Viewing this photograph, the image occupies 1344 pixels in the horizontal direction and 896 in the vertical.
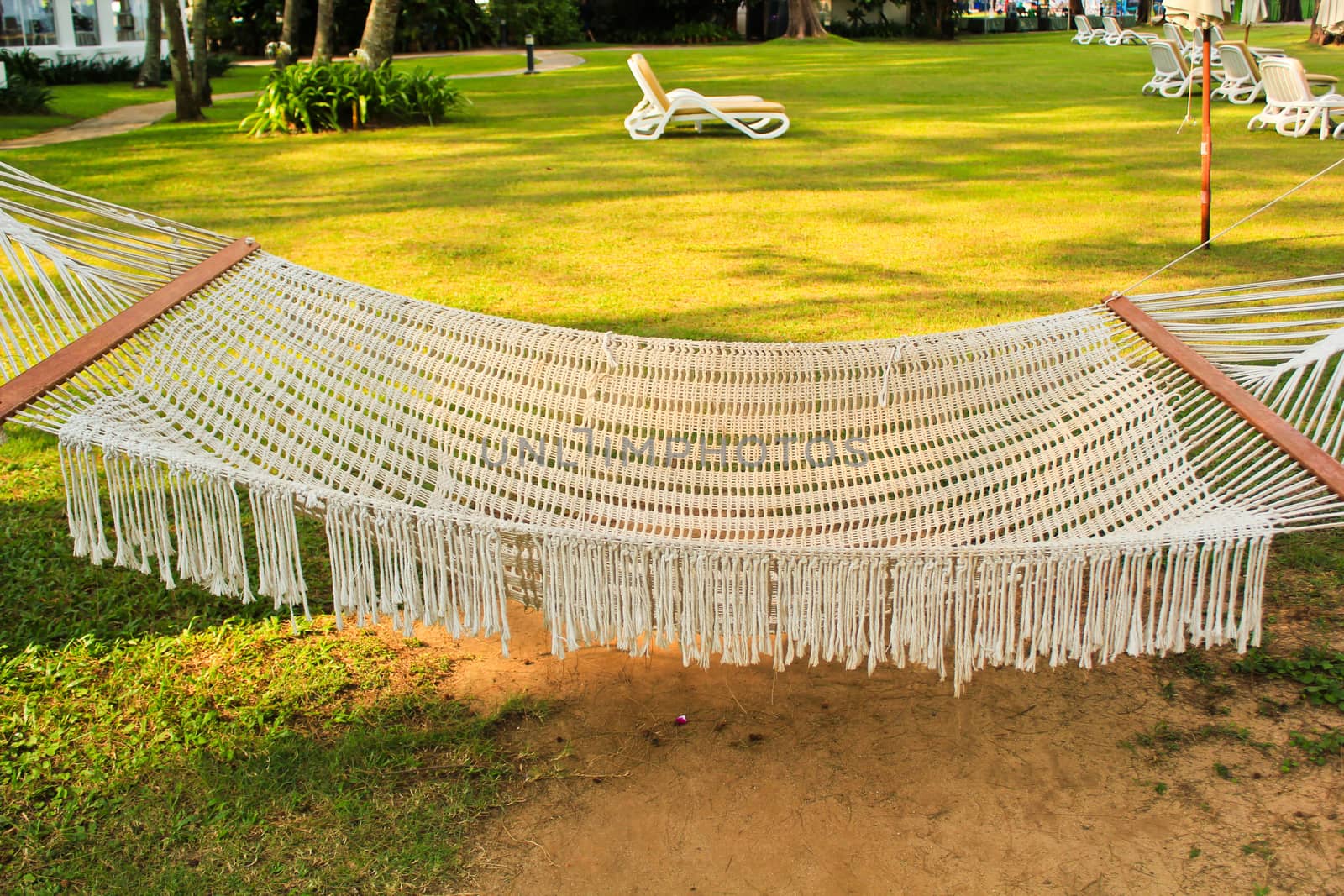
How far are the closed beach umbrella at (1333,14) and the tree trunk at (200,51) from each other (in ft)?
29.7

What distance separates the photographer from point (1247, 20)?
5.90 metres

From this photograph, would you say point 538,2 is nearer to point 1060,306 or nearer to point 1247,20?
point 1247,20

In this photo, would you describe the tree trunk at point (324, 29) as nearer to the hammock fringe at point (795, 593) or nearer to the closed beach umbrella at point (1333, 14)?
the closed beach umbrella at point (1333, 14)

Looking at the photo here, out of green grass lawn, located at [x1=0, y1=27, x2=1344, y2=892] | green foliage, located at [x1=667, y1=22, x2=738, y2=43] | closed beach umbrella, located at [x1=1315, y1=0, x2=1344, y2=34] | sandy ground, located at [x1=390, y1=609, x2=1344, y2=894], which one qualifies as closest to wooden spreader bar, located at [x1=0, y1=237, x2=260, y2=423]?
green grass lawn, located at [x1=0, y1=27, x2=1344, y2=892]

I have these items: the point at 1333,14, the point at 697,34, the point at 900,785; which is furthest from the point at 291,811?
the point at 697,34

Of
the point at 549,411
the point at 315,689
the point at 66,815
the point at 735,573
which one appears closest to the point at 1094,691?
the point at 735,573

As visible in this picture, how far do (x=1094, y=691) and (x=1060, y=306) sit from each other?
2.43 metres

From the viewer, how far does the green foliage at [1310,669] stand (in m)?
2.10

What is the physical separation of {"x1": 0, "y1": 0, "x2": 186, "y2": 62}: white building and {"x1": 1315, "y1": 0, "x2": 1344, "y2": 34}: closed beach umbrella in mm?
16396

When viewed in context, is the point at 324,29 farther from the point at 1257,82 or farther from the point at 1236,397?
the point at 1236,397

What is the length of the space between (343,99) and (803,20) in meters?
13.8

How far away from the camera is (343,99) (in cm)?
→ 939

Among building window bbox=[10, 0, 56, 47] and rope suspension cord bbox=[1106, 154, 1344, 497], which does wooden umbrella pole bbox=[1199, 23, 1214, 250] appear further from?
building window bbox=[10, 0, 56, 47]

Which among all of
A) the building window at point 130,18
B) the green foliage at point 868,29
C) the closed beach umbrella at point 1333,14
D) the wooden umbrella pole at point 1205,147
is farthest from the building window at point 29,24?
the closed beach umbrella at point 1333,14
